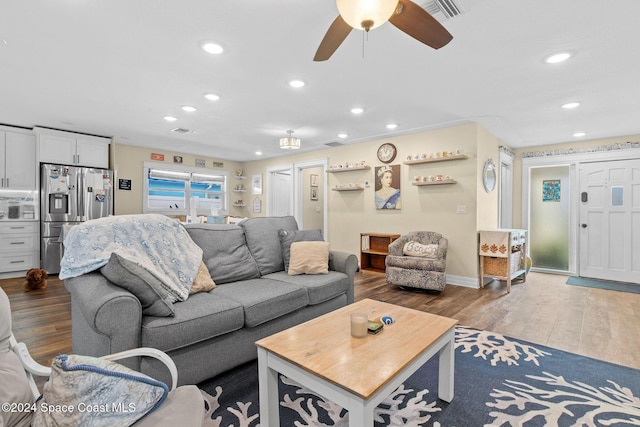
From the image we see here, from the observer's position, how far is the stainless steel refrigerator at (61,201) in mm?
4875

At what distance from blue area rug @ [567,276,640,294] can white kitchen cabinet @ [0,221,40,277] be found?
848 cm

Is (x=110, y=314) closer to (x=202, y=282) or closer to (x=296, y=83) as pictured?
(x=202, y=282)

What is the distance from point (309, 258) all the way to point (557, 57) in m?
2.71

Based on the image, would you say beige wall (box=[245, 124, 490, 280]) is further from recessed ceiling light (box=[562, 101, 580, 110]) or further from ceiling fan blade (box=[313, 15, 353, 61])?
ceiling fan blade (box=[313, 15, 353, 61])

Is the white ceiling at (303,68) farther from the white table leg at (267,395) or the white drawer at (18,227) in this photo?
the white table leg at (267,395)

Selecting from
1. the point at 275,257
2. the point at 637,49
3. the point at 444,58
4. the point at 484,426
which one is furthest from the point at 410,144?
the point at 484,426

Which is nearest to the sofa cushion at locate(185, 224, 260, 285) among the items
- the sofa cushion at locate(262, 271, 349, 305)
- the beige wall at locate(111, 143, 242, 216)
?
the sofa cushion at locate(262, 271, 349, 305)

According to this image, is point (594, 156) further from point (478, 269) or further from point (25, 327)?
point (25, 327)

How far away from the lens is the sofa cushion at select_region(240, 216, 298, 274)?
2953 mm

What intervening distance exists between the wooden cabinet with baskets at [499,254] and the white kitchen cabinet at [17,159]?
23.0 ft

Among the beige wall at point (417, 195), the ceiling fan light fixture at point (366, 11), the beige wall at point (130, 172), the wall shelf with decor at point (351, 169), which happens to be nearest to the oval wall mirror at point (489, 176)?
the beige wall at point (417, 195)

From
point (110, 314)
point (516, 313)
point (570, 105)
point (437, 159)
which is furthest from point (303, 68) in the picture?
point (516, 313)

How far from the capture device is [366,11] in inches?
52.8

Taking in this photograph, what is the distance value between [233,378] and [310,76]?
2.61 meters
